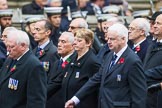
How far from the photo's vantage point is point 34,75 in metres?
12.6

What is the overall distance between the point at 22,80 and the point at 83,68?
2051 mm

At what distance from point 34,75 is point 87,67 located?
2060mm

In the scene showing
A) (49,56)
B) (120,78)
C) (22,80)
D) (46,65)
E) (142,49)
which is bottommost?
(46,65)

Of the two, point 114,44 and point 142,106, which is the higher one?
point 114,44

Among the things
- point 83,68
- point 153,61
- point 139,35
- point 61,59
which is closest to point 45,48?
point 61,59

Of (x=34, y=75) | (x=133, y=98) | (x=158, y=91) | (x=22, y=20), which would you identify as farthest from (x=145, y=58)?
(x=22, y=20)

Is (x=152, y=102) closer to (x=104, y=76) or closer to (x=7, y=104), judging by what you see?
(x=104, y=76)

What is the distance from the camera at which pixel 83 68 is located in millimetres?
14523

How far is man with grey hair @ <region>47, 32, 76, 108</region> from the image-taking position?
1516cm

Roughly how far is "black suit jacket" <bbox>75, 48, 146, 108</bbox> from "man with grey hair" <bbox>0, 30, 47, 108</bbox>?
1098mm

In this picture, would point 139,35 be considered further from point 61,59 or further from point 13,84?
point 13,84

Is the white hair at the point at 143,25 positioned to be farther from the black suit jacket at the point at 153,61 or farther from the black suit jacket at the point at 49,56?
the black suit jacket at the point at 49,56

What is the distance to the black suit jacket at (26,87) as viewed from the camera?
495 inches

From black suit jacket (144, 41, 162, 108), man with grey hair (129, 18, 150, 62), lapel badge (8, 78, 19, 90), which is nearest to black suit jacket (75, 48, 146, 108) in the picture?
black suit jacket (144, 41, 162, 108)
